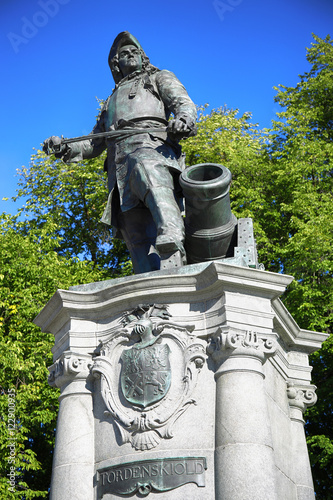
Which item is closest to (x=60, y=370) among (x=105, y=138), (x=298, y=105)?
(x=105, y=138)

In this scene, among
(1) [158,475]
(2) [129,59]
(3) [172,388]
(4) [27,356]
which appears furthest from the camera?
(4) [27,356]

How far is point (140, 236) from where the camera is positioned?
7945 mm

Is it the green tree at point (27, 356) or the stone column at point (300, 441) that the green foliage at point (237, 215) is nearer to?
the green tree at point (27, 356)

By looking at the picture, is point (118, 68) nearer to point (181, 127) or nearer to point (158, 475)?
point (181, 127)

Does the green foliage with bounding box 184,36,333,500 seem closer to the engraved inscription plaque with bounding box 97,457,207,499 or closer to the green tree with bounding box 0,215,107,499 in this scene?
the green tree with bounding box 0,215,107,499

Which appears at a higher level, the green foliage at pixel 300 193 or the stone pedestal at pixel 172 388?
the green foliage at pixel 300 193

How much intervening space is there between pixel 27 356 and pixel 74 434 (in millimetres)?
10981

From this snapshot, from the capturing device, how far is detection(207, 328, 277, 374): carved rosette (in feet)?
20.0

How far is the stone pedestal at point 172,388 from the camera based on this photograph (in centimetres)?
575

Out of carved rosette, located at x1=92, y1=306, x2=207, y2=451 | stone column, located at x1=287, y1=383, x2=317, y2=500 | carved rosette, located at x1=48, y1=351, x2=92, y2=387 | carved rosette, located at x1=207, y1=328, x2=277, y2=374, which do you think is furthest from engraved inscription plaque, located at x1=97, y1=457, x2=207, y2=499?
stone column, located at x1=287, y1=383, x2=317, y2=500

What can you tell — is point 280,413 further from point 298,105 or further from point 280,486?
point 298,105

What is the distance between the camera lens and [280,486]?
6.40 meters

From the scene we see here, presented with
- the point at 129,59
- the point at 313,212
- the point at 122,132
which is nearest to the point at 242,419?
the point at 122,132

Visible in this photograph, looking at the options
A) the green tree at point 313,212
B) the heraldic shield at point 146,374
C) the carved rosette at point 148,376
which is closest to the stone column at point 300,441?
the carved rosette at point 148,376
